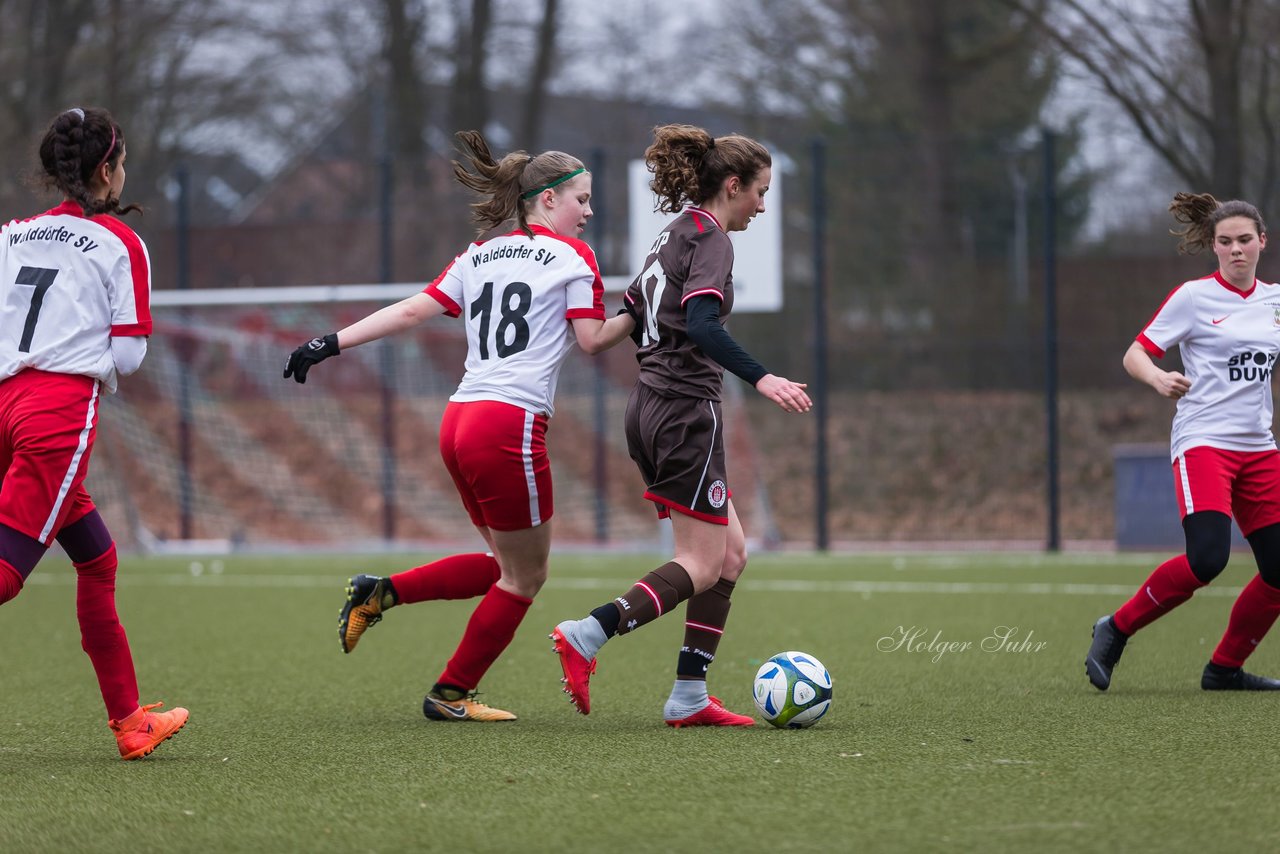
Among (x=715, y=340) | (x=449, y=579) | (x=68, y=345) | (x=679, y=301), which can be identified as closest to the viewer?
(x=68, y=345)

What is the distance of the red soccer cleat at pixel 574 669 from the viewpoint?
14.7ft

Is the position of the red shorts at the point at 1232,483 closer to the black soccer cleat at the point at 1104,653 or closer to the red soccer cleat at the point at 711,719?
the black soccer cleat at the point at 1104,653

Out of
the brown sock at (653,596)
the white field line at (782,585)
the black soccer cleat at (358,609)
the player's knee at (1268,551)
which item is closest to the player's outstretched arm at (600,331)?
the brown sock at (653,596)

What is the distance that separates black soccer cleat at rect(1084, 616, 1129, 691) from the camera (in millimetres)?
5430

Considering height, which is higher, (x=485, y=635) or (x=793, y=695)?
(x=485, y=635)

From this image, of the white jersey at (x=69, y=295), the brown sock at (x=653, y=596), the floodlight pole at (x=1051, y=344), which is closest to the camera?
the white jersey at (x=69, y=295)

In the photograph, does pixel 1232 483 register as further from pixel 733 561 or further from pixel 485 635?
pixel 485 635

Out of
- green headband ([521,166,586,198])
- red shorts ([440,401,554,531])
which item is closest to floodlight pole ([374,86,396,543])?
green headband ([521,166,586,198])

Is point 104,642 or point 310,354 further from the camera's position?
point 310,354

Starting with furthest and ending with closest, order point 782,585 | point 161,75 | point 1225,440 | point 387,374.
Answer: point 161,75, point 387,374, point 782,585, point 1225,440

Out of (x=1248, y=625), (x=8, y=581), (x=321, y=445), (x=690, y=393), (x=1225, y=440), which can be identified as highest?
(x=690, y=393)

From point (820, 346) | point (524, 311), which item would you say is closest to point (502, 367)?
point (524, 311)

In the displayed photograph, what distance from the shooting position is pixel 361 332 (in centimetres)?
481

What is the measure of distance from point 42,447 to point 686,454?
6.17ft
